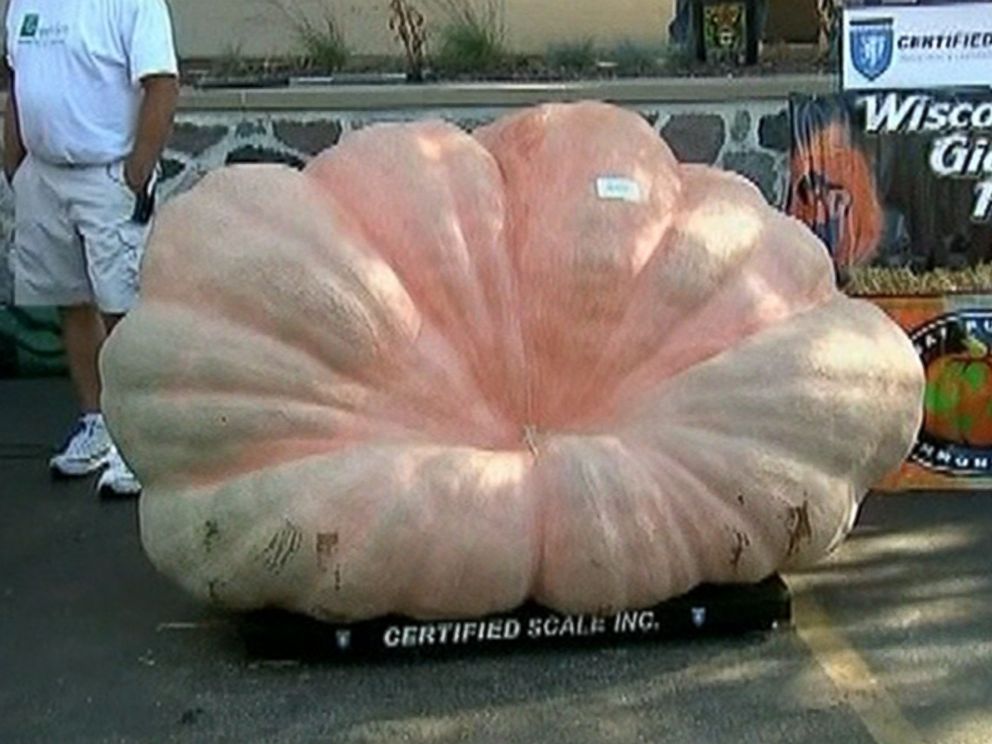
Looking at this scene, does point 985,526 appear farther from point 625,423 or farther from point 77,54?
point 77,54

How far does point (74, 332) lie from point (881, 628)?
10.1 ft

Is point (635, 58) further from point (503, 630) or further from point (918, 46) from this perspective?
point (503, 630)

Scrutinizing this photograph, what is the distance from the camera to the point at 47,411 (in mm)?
7812

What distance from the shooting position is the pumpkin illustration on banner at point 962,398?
6398 mm

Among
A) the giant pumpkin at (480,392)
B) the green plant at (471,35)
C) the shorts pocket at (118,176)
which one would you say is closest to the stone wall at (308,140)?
the green plant at (471,35)

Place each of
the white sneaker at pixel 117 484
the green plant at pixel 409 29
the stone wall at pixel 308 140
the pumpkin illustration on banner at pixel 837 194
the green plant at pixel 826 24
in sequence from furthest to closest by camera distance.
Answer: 1. the green plant at pixel 409 29
2. the green plant at pixel 826 24
3. the stone wall at pixel 308 140
4. the pumpkin illustration on banner at pixel 837 194
5. the white sneaker at pixel 117 484

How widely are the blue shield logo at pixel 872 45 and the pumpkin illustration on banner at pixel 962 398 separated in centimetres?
102

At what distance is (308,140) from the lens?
834 cm

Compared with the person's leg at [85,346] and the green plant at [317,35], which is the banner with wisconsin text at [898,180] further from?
the green plant at [317,35]

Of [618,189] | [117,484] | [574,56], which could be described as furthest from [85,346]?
[574,56]

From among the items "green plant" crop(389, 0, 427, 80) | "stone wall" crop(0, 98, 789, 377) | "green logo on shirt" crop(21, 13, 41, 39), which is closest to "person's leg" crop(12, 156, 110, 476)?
"green logo on shirt" crop(21, 13, 41, 39)

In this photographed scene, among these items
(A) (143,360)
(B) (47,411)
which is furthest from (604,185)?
(B) (47,411)

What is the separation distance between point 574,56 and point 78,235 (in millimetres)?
3704

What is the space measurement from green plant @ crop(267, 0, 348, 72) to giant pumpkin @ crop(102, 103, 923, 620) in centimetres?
439
